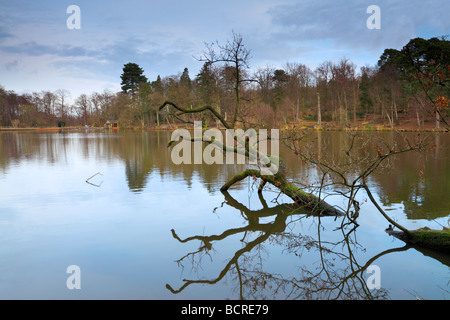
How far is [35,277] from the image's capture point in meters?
5.69

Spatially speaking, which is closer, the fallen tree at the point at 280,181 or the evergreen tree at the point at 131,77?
the fallen tree at the point at 280,181

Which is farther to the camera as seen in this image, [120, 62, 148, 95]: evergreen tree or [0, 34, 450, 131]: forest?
[120, 62, 148, 95]: evergreen tree

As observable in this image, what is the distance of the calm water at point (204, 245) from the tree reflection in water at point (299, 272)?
19 millimetres

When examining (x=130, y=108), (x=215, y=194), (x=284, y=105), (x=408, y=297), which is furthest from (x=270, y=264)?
(x=130, y=108)

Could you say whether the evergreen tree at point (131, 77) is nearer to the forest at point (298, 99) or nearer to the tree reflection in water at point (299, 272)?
the forest at point (298, 99)

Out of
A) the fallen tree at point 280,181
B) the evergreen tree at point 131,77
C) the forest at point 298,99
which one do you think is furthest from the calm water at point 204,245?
the evergreen tree at point 131,77

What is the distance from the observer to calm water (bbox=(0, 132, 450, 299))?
5.31m

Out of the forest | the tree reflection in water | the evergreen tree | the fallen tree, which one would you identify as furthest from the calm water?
the evergreen tree

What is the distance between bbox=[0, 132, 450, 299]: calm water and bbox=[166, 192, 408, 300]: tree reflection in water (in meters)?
0.02

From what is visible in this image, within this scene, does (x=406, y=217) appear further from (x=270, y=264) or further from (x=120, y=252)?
(x=120, y=252)

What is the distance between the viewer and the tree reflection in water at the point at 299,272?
203 inches

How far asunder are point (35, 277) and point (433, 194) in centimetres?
1071

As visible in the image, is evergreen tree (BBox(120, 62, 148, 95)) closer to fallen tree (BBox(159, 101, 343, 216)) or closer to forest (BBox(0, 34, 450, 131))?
forest (BBox(0, 34, 450, 131))
